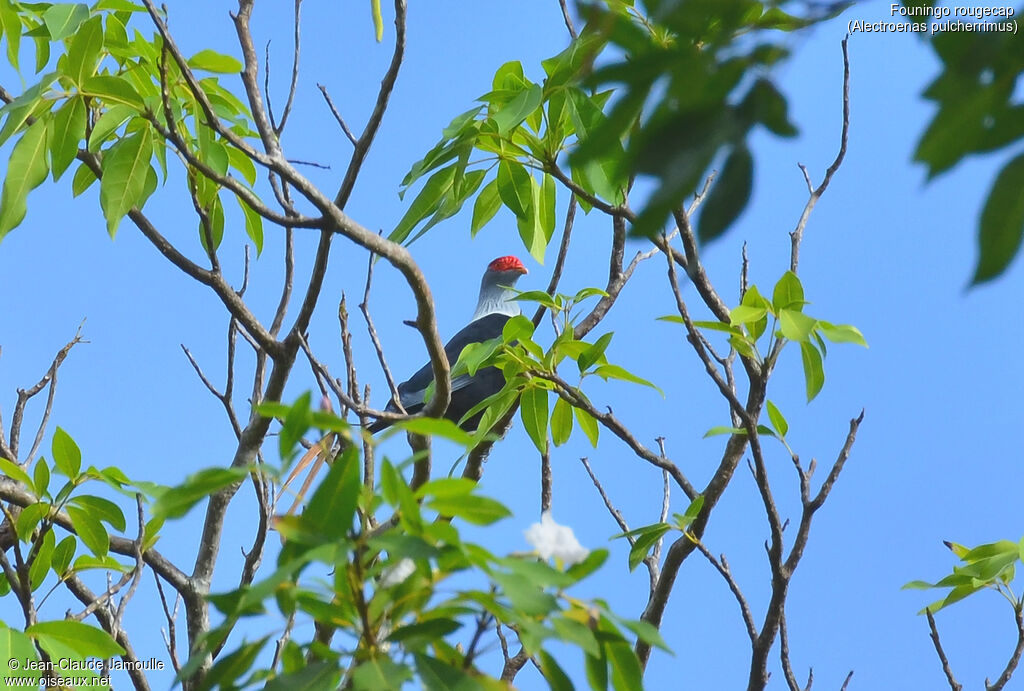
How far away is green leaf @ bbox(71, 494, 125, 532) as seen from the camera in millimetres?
1900

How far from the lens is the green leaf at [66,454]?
1.83 meters

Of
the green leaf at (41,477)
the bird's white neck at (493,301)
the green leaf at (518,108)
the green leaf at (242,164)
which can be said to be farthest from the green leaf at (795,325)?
the bird's white neck at (493,301)

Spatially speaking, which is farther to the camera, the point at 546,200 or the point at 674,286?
→ the point at 546,200

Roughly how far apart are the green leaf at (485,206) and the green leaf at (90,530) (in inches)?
38.6

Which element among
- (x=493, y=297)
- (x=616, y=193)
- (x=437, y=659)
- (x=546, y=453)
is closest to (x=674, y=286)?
(x=616, y=193)

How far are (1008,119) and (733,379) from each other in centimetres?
115

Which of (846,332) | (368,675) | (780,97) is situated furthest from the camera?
(846,332)

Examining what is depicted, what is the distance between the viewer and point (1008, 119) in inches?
24.1

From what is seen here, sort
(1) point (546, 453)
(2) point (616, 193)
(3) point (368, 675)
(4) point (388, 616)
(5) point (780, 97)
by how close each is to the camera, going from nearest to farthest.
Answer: (5) point (780, 97)
(3) point (368, 675)
(4) point (388, 616)
(2) point (616, 193)
(1) point (546, 453)

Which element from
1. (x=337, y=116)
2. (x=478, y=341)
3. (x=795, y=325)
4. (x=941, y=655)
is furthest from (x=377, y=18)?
(x=478, y=341)

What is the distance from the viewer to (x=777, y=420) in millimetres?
1643

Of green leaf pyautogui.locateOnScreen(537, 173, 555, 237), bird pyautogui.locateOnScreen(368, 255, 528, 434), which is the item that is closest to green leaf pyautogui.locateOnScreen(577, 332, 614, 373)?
green leaf pyautogui.locateOnScreen(537, 173, 555, 237)

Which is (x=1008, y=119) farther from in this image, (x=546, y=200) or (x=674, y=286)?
(x=546, y=200)

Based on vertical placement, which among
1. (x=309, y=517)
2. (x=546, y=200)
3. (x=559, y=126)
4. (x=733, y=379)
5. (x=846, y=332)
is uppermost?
(x=546, y=200)
